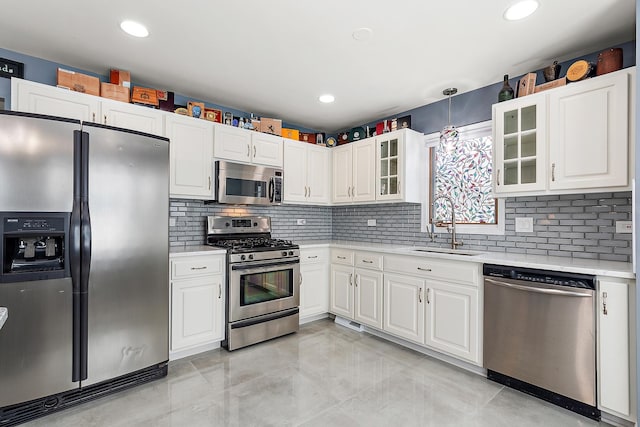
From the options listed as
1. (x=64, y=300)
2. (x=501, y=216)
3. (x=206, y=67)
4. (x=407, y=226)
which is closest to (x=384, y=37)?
(x=206, y=67)

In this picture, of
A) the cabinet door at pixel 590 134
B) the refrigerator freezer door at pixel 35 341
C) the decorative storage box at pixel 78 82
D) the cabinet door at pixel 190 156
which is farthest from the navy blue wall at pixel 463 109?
the refrigerator freezer door at pixel 35 341

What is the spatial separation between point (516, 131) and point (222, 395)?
3011 millimetres

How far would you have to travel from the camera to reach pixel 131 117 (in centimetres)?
272

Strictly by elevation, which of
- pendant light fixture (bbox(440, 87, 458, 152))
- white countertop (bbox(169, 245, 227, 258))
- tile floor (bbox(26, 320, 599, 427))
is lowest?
tile floor (bbox(26, 320, 599, 427))

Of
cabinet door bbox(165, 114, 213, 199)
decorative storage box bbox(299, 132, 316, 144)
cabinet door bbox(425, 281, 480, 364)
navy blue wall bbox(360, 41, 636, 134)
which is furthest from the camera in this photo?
decorative storage box bbox(299, 132, 316, 144)

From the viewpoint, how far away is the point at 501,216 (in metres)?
2.91

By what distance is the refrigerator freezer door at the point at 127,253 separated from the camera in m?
2.11

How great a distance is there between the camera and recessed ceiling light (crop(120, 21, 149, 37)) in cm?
209

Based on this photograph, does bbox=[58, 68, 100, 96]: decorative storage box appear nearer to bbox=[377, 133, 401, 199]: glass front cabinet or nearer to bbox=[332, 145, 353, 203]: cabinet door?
bbox=[332, 145, 353, 203]: cabinet door

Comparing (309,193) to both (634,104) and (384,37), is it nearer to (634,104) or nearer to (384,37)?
(384,37)

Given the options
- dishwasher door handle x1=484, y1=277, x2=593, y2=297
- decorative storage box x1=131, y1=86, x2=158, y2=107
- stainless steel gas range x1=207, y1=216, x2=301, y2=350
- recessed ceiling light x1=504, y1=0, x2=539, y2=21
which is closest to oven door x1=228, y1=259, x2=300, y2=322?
stainless steel gas range x1=207, y1=216, x2=301, y2=350

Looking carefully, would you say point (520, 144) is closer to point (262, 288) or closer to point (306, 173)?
point (306, 173)

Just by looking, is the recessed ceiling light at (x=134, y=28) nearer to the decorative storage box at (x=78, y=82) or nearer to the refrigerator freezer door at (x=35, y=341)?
the decorative storage box at (x=78, y=82)

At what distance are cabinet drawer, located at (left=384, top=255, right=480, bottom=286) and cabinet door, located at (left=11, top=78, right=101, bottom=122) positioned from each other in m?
2.91
